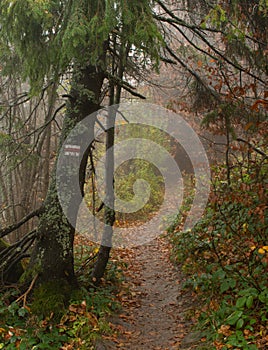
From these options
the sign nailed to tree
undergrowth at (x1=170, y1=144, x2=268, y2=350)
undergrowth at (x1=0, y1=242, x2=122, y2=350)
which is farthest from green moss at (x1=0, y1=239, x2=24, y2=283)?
undergrowth at (x1=170, y1=144, x2=268, y2=350)

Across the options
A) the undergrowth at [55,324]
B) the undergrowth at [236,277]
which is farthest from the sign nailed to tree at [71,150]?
the undergrowth at [236,277]

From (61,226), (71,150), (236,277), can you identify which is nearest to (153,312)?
(236,277)

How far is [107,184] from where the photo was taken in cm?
727

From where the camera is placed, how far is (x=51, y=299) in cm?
535

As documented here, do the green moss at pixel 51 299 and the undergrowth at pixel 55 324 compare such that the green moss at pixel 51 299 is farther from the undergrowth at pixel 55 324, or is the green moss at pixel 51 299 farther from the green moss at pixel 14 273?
the green moss at pixel 14 273

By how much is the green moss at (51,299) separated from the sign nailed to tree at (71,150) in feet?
6.23

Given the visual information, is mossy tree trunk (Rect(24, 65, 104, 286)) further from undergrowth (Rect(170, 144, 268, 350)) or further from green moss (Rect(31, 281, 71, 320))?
undergrowth (Rect(170, 144, 268, 350))

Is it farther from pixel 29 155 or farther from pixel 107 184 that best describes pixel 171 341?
pixel 29 155

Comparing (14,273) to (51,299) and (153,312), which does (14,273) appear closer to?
(51,299)

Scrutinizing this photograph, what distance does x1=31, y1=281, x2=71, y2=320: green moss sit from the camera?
522 cm

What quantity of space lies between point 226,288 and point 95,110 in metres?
3.29

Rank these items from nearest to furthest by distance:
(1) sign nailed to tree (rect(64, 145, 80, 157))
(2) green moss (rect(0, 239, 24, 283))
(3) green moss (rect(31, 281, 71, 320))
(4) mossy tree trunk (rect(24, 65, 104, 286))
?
(3) green moss (rect(31, 281, 71, 320)) → (4) mossy tree trunk (rect(24, 65, 104, 286)) → (1) sign nailed to tree (rect(64, 145, 80, 157)) → (2) green moss (rect(0, 239, 24, 283))

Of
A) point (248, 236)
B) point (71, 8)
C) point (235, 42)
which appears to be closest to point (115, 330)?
point (248, 236)

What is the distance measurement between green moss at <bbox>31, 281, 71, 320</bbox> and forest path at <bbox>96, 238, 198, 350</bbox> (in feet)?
2.61
